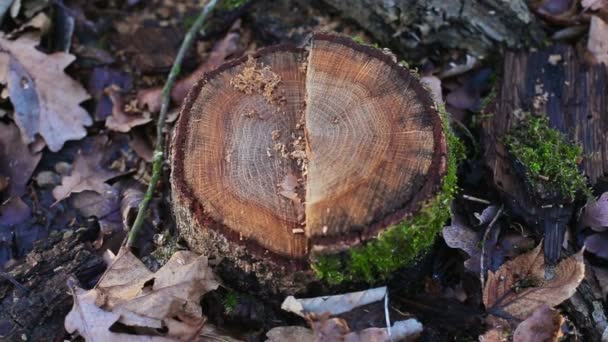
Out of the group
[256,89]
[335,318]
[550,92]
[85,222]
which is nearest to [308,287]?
[335,318]

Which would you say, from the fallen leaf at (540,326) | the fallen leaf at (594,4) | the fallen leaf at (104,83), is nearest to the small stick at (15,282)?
the fallen leaf at (104,83)

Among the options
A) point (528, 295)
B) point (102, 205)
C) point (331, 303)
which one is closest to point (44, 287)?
point (102, 205)

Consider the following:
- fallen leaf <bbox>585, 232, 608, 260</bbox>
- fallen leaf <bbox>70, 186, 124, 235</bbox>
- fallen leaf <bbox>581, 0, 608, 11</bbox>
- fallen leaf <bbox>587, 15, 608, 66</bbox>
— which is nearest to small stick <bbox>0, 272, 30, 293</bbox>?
fallen leaf <bbox>70, 186, 124, 235</bbox>

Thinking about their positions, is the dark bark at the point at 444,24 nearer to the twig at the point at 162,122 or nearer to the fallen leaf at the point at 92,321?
the twig at the point at 162,122

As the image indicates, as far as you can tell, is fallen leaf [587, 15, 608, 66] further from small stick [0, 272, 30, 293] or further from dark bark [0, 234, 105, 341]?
small stick [0, 272, 30, 293]

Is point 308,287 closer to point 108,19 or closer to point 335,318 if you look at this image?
point 335,318

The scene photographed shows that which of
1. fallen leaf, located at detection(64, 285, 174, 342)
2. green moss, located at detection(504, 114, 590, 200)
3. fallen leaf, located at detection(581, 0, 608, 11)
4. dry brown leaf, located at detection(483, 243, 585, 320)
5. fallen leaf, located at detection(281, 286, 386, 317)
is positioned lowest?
fallen leaf, located at detection(64, 285, 174, 342)
